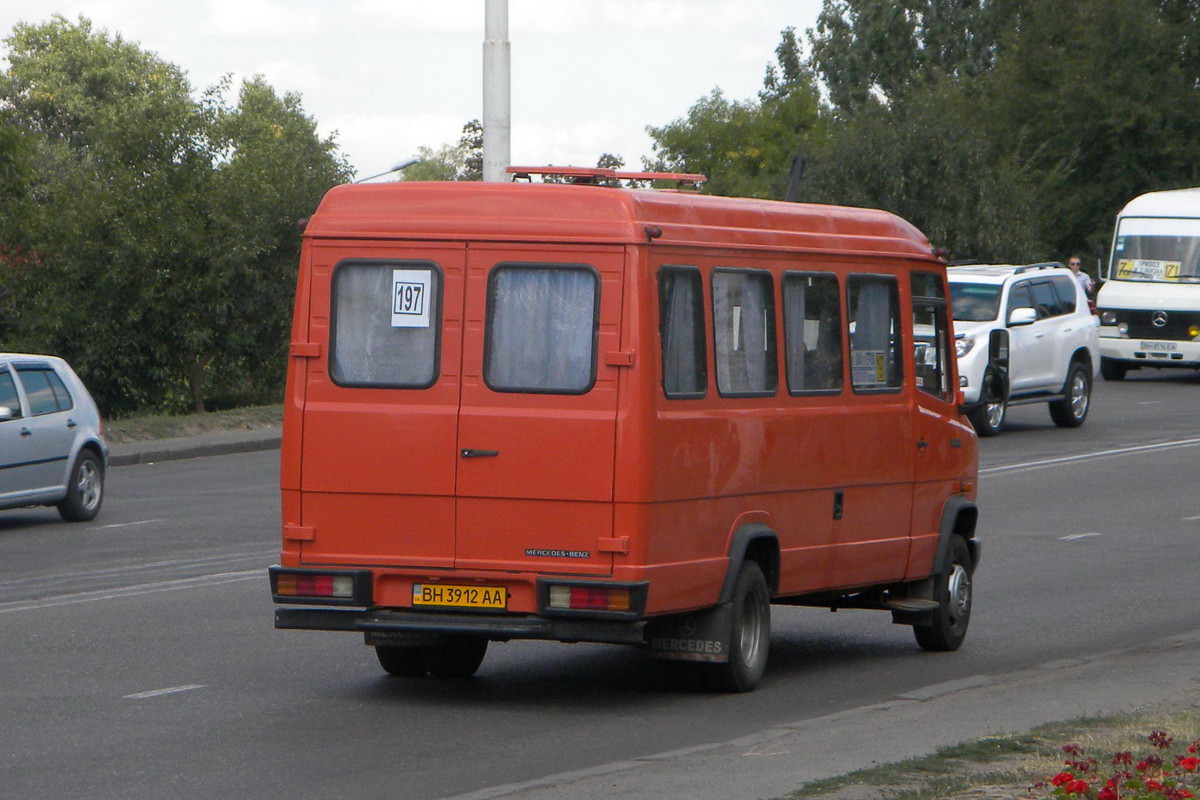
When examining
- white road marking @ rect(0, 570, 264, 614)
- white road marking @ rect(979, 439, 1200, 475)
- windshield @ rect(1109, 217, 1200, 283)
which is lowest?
white road marking @ rect(0, 570, 264, 614)

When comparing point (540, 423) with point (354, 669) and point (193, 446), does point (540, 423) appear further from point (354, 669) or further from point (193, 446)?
point (193, 446)

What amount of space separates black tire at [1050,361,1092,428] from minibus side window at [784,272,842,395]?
17676mm

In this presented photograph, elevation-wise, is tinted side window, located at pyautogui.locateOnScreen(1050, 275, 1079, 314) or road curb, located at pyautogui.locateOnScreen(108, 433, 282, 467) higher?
tinted side window, located at pyautogui.locateOnScreen(1050, 275, 1079, 314)

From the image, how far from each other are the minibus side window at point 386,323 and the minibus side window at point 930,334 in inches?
122

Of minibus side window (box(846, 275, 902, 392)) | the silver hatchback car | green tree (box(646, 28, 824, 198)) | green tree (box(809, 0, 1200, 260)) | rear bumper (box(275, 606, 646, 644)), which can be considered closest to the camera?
rear bumper (box(275, 606, 646, 644))

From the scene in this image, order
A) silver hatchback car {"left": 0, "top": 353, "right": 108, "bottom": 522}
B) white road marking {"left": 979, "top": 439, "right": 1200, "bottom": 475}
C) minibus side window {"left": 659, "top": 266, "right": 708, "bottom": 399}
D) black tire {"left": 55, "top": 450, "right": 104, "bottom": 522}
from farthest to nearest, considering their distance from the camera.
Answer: white road marking {"left": 979, "top": 439, "right": 1200, "bottom": 475} < black tire {"left": 55, "top": 450, "right": 104, "bottom": 522} < silver hatchback car {"left": 0, "top": 353, "right": 108, "bottom": 522} < minibus side window {"left": 659, "top": 266, "right": 708, "bottom": 399}

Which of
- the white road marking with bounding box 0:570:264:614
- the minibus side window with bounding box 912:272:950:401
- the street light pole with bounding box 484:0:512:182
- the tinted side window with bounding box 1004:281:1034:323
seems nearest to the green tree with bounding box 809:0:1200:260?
the tinted side window with bounding box 1004:281:1034:323

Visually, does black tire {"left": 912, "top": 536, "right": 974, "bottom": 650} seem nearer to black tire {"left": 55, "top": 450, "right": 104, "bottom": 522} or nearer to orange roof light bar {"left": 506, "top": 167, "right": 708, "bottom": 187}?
orange roof light bar {"left": 506, "top": 167, "right": 708, "bottom": 187}

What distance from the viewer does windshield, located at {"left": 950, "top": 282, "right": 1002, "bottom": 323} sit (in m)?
26.5

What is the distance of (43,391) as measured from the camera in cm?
1859

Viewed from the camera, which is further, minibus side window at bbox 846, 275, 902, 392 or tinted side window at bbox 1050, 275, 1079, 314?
tinted side window at bbox 1050, 275, 1079, 314

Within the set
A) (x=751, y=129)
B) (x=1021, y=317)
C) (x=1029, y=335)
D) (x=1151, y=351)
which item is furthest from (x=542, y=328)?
(x=751, y=129)

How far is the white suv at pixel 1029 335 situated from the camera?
26.0 meters

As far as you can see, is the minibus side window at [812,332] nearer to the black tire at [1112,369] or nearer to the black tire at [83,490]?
the black tire at [83,490]
